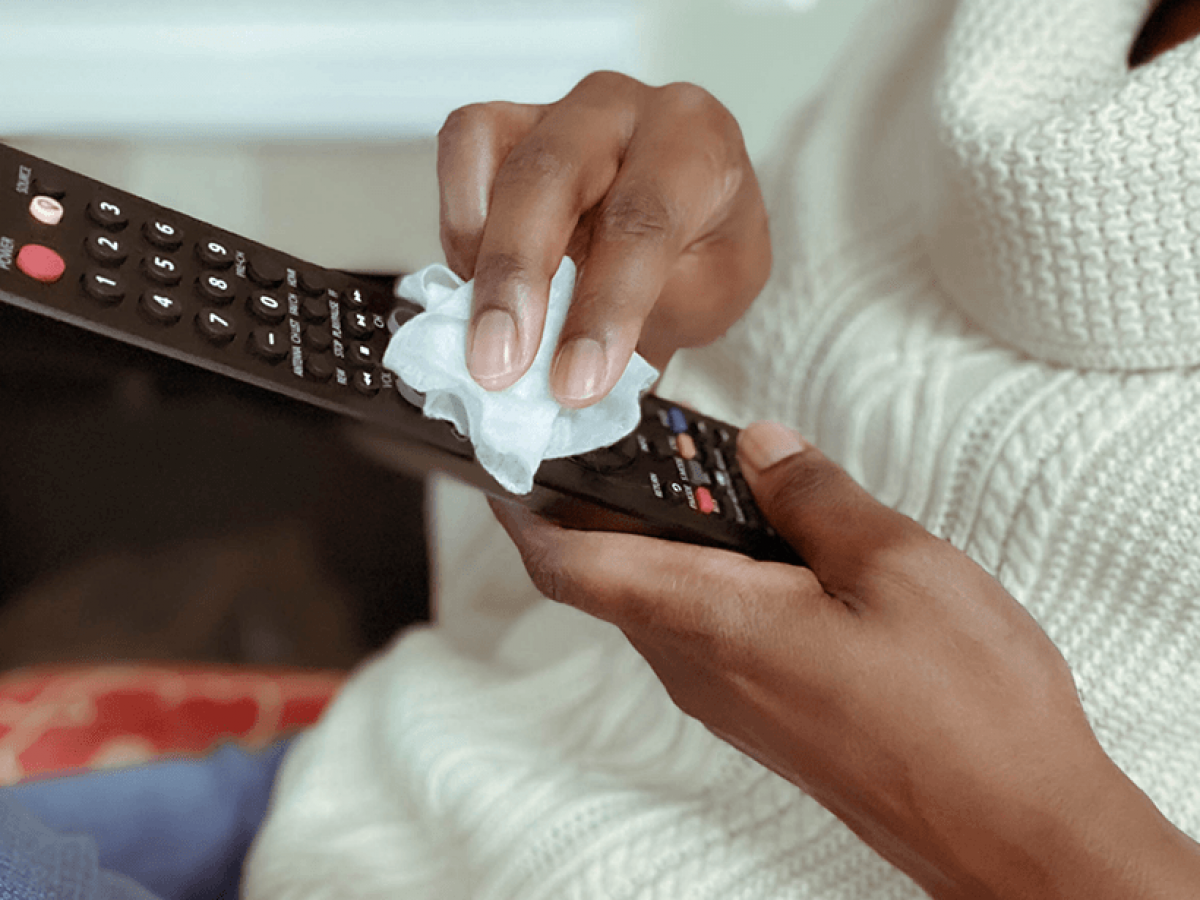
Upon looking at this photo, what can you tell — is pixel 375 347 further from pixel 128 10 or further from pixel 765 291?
pixel 128 10

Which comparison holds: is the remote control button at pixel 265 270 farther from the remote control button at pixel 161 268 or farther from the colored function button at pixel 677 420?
the colored function button at pixel 677 420

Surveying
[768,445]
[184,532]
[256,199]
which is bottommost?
[184,532]

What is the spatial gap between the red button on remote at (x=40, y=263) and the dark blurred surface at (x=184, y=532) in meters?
0.43

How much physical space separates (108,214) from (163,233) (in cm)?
1

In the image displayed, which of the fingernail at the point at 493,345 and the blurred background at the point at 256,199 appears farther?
the blurred background at the point at 256,199

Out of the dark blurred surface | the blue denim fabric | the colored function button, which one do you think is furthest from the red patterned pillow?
the colored function button

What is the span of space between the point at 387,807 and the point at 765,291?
0.94 ft

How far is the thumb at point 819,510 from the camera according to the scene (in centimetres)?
30

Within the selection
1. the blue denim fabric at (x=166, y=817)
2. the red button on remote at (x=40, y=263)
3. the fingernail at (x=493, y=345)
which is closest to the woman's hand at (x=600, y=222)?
the fingernail at (x=493, y=345)

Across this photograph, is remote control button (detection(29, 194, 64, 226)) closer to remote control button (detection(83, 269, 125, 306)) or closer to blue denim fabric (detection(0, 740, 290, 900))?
remote control button (detection(83, 269, 125, 306))

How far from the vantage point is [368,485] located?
79cm

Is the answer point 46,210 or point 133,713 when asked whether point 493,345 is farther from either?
point 133,713

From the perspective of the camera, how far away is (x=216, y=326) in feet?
0.89

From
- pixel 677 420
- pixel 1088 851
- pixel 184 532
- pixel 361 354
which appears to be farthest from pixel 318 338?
pixel 184 532
